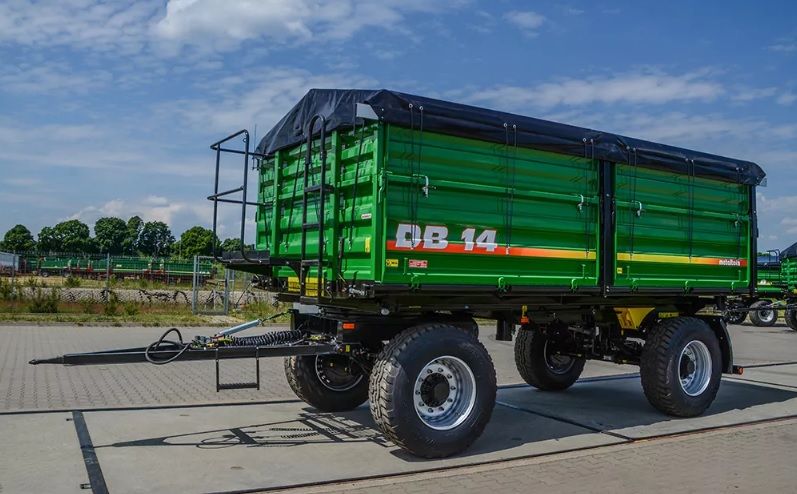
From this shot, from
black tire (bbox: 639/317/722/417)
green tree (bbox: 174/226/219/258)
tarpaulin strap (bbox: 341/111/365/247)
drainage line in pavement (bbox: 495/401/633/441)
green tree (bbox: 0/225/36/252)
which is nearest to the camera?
tarpaulin strap (bbox: 341/111/365/247)

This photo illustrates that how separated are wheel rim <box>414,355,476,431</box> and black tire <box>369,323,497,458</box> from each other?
2 centimetres

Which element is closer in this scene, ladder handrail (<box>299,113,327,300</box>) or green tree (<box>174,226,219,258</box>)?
ladder handrail (<box>299,113,327,300</box>)

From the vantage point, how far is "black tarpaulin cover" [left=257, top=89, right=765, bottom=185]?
614 centimetres

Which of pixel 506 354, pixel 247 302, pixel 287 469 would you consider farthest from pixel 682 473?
pixel 247 302

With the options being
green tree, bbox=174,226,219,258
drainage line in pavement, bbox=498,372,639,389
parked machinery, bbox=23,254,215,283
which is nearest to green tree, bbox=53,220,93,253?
green tree, bbox=174,226,219,258

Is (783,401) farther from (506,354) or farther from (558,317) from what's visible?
(506,354)

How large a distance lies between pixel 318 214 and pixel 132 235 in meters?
97.2

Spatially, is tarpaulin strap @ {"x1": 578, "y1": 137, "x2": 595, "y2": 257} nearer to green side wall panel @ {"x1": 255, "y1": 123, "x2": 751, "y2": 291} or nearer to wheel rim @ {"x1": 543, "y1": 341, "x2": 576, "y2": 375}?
green side wall panel @ {"x1": 255, "y1": 123, "x2": 751, "y2": 291}

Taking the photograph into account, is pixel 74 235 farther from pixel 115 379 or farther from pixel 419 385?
pixel 419 385

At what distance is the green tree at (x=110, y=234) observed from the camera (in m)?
94.5

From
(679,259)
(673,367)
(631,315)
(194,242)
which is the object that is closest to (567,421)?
(673,367)

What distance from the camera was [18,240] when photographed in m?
92.0

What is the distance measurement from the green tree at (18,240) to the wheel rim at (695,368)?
95.6m

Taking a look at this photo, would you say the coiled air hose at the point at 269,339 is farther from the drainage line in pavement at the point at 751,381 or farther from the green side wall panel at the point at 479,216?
the drainage line in pavement at the point at 751,381
